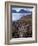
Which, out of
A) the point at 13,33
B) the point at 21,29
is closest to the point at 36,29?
→ the point at 21,29

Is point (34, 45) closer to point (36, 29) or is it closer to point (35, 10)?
point (36, 29)

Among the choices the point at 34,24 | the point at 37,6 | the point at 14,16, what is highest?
the point at 37,6

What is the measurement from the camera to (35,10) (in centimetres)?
117

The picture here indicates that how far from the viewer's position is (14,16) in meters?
1.12

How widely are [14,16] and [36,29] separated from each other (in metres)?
0.35

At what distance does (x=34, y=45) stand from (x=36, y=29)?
222 mm

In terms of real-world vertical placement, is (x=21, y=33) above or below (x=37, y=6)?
below

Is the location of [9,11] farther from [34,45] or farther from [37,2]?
[34,45]

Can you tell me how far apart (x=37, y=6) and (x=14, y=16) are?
0.36 metres

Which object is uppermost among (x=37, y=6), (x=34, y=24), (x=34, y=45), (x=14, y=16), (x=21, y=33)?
(x=37, y=6)
